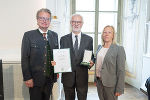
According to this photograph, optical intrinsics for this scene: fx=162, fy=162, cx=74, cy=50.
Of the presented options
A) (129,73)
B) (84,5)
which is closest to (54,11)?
(84,5)

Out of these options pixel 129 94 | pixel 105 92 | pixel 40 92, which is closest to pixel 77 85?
pixel 105 92

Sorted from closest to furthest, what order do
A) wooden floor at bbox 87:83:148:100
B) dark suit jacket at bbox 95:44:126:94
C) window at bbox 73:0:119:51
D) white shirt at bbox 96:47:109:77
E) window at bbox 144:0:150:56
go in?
dark suit jacket at bbox 95:44:126:94 → white shirt at bbox 96:47:109:77 → wooden floor at bbox 87:83:148:100 → window at bbox 144:0:150:56 → window at bbox 73:0:119:51

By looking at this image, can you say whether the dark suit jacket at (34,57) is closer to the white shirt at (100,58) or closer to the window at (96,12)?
the white shirt at (100,58)

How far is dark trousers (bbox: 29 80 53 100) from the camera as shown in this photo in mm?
1805

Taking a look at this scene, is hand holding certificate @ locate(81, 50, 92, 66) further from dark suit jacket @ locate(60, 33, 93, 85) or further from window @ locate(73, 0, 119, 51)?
window @ locate(73, 0, 119, 51)

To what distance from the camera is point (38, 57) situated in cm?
177

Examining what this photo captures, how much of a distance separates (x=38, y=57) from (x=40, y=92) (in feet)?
1.31

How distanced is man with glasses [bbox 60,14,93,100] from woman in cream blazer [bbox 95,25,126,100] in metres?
0.19

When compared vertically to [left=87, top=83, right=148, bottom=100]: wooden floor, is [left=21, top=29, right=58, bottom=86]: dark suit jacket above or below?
above

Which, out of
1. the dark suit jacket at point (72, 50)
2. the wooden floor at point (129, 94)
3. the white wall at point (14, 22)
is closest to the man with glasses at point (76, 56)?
the dark suit jacket at point (72, 50)

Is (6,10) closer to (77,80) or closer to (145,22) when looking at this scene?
(77,80)

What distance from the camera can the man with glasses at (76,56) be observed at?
1986mm

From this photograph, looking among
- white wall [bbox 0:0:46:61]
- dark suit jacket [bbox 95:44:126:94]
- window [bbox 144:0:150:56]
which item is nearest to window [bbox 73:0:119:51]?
window [bbox 144:0:150:56]

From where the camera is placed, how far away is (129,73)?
15.1 feet
